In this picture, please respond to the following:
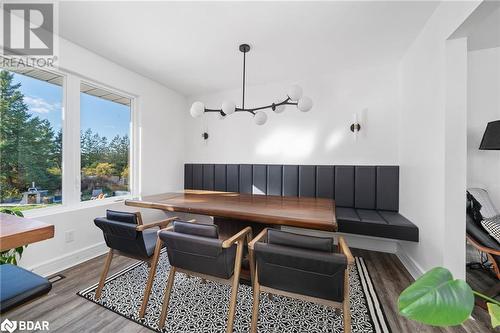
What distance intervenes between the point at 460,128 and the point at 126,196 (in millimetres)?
3864

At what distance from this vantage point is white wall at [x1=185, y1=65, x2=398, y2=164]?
9.30 ft

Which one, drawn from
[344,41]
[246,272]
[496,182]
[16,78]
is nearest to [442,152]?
[496,182]

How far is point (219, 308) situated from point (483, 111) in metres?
3.29

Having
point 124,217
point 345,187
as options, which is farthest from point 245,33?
point 345,187

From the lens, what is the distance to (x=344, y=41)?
2264 millimetres

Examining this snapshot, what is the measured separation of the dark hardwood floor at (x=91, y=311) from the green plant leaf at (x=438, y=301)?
120 centimetres

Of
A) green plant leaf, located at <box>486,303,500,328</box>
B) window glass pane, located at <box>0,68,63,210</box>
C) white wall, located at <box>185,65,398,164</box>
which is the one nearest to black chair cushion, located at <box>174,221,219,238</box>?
green plant leaf, located at <box>486,303,500,328</box>

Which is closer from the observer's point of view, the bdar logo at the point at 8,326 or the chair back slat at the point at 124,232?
the bdar logo at the point at 8,326

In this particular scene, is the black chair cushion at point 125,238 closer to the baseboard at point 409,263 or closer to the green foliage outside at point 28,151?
the green foliage outside at point 28,151

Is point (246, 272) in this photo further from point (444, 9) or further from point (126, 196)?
point (444, 9)

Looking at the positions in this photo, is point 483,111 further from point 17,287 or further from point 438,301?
point 17,287

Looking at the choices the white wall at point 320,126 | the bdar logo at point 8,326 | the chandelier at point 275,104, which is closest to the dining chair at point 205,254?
the bdar logo at point 8,326

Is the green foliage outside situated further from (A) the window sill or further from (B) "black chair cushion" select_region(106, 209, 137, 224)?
(B) "black chair cushion" select_region(106, 209, 137, 224)

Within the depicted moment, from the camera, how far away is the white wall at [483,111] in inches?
84.0
